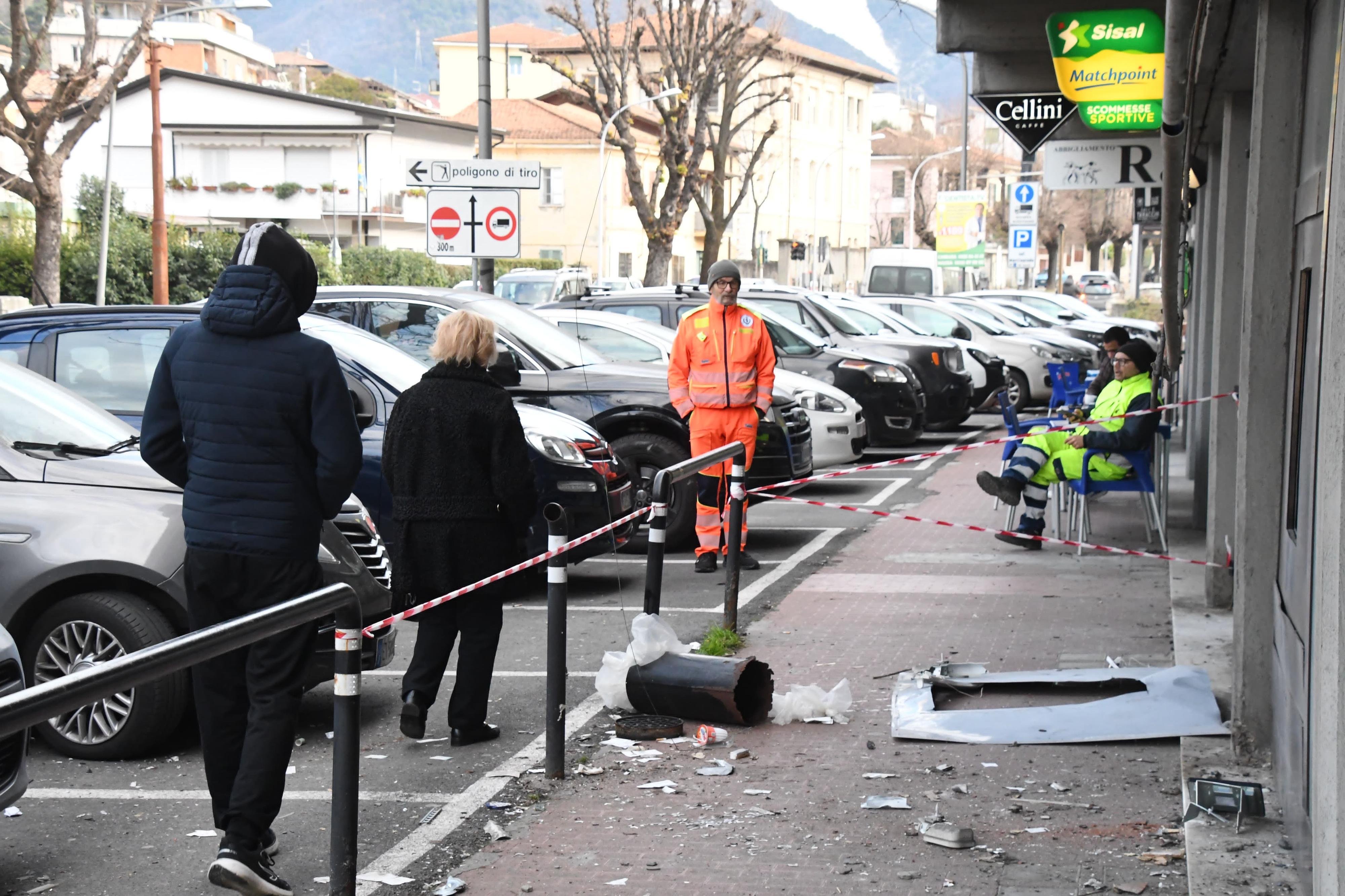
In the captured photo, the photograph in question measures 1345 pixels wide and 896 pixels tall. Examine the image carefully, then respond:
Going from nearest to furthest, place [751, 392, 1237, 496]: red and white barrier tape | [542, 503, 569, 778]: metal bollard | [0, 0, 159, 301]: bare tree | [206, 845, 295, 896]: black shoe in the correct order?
[206, 845, 295, 896]: black shoe → [542, 503, 569, 778]: metal bollard → [751, 392, 1237, 496]: red and white barrier tape → [0, 0, 159, 301]: bare tree

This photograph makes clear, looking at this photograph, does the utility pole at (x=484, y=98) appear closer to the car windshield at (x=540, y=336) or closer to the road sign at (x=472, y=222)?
the road sign at (x=472, y=222)

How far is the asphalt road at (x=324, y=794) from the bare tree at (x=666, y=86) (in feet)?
104

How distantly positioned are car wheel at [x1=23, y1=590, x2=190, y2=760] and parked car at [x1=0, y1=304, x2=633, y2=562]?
1931mm

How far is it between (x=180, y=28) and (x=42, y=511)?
325 feet

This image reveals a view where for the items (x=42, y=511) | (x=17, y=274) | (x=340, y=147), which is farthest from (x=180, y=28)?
(x=42, y=511)

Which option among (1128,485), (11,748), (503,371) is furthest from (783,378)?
(11,748)

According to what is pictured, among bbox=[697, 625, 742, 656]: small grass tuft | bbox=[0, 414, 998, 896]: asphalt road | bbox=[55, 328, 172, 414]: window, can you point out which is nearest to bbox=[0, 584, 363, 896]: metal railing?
bbox=[0, 414, 998, 896]: asphalt road

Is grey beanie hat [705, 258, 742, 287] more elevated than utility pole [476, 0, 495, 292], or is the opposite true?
utility pole [476, 0, 495, 292]

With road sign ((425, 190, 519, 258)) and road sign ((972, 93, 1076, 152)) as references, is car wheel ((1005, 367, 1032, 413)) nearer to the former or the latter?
road sign ((972, 93, 1076, 152))

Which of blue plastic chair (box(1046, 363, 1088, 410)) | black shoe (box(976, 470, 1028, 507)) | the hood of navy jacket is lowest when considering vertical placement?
black shoe (box(976, 470, 1028, 507))

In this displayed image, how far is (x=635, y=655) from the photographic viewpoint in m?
6.86

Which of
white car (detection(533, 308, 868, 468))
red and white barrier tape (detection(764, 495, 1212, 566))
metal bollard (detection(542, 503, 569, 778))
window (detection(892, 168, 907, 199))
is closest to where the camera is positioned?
metal bollard (detection(542, 503, 569, 778))

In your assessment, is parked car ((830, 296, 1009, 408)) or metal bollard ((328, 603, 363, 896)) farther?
parked car ((830, 296, 1009, 408))

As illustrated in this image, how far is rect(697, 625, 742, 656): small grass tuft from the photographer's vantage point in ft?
25.8
